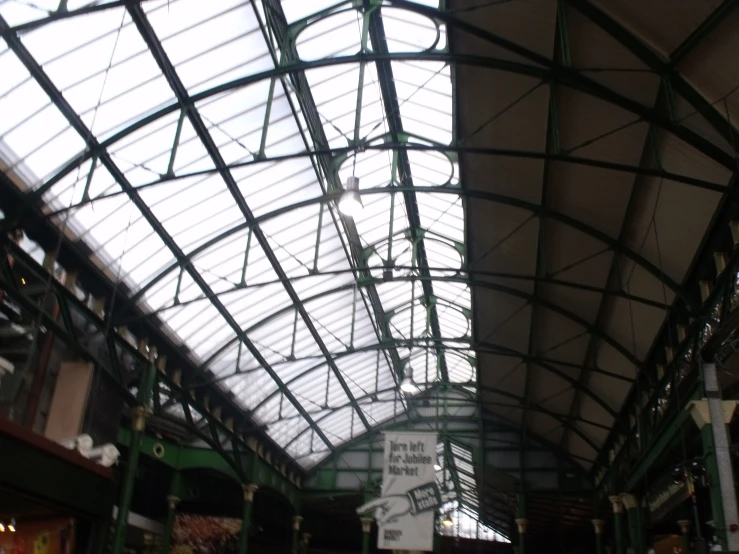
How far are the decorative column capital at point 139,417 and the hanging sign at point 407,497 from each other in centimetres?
612

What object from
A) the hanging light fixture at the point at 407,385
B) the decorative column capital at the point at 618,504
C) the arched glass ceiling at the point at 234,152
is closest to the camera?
the arched glass ceiling at the point at 234,152

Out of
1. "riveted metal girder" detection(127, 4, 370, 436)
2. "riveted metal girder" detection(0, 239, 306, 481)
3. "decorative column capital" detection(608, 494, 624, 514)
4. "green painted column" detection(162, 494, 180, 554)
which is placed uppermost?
"riveted metal girder" detection(127, 4, 370, 436)

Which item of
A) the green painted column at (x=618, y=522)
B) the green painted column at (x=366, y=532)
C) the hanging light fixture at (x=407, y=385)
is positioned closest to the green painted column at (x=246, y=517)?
the green painted column at (x=366, y=532)

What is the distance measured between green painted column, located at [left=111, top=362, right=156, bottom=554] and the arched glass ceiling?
1.76 meters

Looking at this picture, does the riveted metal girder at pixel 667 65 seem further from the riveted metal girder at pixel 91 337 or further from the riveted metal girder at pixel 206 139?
the riveted metal girder at pixel 91 337

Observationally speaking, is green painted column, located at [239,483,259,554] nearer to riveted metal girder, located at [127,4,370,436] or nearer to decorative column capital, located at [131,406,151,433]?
riveted metal girder, located at [127,4,370,436]

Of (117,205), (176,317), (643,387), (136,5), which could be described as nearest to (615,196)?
(643,387)

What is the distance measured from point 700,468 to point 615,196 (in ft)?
17.9

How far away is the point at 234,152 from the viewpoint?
54.7 ft

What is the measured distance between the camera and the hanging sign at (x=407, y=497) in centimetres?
1775

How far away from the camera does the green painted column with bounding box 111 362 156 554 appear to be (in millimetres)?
17609

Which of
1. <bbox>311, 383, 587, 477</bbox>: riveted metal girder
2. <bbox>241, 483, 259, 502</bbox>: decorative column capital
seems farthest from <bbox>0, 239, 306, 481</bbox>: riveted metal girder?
<bbox>311, 383, 587, 477</bbox>: riveted metal girder

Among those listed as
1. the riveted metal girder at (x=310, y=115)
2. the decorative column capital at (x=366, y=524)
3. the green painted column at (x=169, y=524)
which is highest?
the riveted metal girder at (x=310, y=115)

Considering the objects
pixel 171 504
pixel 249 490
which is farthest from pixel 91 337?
pixel 249 490
